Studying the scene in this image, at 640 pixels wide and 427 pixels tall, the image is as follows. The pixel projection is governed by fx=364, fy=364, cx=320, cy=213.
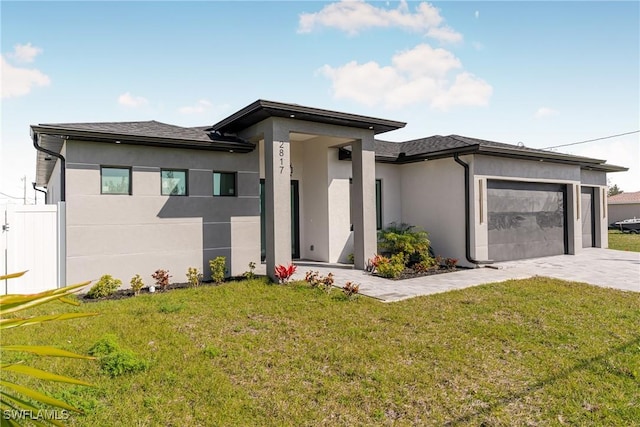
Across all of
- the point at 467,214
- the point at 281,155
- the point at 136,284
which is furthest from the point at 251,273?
the point at 467,214

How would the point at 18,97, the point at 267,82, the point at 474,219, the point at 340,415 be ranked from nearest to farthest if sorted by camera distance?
the point at 340,415 < the point at 18,97 < the point at 474,219 < the point at 267,82

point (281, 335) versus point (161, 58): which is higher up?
point (161, 58)

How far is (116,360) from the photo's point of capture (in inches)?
161

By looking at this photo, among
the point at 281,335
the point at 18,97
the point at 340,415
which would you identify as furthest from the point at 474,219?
the point at 18,97

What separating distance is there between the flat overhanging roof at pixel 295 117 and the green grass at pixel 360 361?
13.2 ft

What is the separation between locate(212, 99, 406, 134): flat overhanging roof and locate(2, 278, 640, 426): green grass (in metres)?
4.03

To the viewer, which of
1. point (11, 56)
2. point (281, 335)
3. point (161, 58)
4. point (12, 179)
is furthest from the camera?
point (12, 179)

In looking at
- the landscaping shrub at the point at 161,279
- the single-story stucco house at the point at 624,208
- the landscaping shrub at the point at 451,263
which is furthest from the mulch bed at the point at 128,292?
the single-story stucco house at the point at 624,208

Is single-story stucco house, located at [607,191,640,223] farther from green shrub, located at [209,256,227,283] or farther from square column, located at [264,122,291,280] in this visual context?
green shrub, located at [209,256,227,283]

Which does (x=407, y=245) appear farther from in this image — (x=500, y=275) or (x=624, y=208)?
(x=624, y=208)

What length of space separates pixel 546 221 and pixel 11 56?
603 inches

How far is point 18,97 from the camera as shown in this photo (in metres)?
7.91

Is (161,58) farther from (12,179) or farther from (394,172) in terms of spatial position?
(12,179)

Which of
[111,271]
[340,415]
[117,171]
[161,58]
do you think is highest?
[161,58]
